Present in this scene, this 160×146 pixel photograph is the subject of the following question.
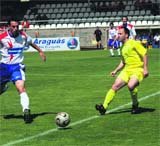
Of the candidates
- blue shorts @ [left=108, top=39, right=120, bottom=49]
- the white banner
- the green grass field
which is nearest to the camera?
the green grass field

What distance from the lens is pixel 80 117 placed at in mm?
11219

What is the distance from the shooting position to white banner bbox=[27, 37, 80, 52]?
142ft

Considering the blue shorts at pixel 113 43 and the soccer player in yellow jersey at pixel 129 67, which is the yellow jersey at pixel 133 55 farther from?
the blue shorts at pixel 113 43

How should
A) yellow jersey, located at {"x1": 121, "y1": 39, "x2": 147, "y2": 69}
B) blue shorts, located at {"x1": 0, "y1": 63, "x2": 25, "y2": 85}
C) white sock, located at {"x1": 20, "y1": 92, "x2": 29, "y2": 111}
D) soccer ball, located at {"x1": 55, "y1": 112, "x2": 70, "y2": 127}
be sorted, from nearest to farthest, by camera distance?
1. soccer ball, located at {"x1": 55, "y1": 112, "x2": 70, "y2": 127}
2. white sock, located at {"x1": 20, "y1": 92, "x2": 29, "y2": 111}
3. blue shorts, located at {"x1": 0, "y1": 63, "x2": 25, "y2": 85}
4. yellow jersey, located at {"x1": 121, "y1": 39, "x2": 147, "y2": 69}

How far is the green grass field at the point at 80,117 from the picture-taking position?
888cm

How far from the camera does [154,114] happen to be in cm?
1141

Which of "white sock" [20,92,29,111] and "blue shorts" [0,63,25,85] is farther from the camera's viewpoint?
"blue shorts" [0,63,25,85]

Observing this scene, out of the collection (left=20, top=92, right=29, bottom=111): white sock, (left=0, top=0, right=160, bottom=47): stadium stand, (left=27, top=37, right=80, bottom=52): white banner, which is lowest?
(left=20, top=92, right=29, bottom=111): white sock

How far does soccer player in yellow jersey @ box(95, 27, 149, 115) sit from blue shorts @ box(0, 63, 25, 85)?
1.78m

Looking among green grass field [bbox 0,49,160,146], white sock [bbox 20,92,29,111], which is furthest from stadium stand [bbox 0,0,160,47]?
white sock [bbox 20,92,29,111]

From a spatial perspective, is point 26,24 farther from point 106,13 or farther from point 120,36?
point 120,36

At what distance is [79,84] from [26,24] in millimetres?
30555

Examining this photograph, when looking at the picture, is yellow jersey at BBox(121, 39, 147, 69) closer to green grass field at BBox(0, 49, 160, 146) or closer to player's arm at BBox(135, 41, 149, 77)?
player's arm at BBox(135, 41, 149, 77)

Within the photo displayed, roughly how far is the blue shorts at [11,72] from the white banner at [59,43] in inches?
1245
